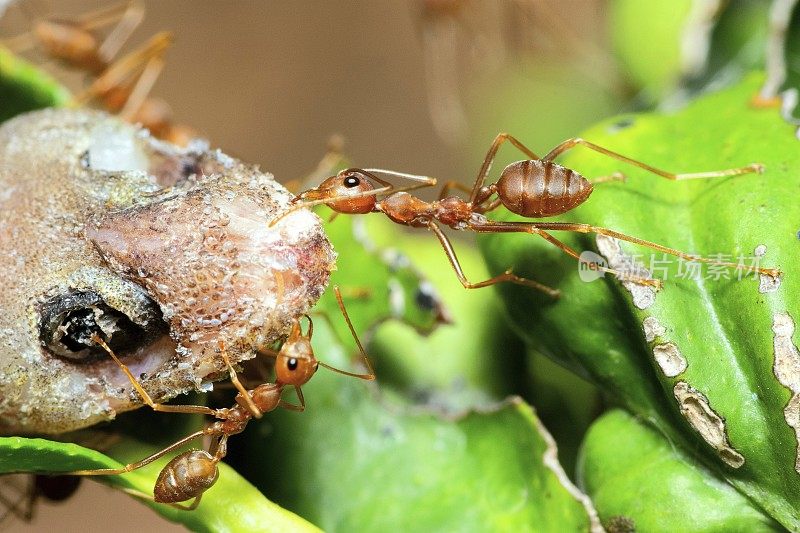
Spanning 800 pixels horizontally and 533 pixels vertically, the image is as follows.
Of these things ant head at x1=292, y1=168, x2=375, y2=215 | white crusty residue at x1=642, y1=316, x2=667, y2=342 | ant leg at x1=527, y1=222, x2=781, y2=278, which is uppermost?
ant leg at x1=527, y1=222, x2=781, y2=278

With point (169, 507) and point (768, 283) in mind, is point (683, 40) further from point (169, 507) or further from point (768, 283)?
point (169, 507)

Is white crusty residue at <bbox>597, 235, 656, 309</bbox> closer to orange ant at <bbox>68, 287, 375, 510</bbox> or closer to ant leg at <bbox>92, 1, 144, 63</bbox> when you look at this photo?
orange ant at <bbox>68, 287, 375, 510</bbox>

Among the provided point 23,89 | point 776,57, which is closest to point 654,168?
point 776,57

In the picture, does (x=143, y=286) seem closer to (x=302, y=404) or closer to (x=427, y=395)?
(x=302, y=404)

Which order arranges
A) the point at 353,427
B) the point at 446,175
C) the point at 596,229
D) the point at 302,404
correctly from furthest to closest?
the point at 446,175 < the point at 353,427 < the point at 302,404 < the point at 596,229

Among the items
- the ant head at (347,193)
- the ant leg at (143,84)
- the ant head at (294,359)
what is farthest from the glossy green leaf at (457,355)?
the ant leg at (143,84)

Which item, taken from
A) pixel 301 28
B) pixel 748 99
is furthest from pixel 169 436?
pixel 301 28

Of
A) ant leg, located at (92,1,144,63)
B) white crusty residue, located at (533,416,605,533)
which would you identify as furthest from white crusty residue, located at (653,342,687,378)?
ant leg, located at (92,1,144,63)
